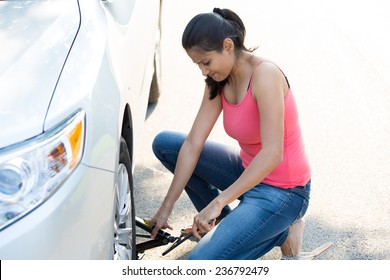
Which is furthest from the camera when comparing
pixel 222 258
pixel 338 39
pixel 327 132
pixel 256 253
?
pixel 338 39

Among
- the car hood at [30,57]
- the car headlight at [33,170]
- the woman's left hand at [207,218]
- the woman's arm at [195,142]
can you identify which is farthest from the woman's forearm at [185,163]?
the car headlight at [33,170]

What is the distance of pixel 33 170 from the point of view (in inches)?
98.8

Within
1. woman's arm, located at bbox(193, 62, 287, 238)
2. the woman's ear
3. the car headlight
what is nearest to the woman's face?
the woman's ear

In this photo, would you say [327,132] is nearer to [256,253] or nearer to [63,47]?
[256,253]

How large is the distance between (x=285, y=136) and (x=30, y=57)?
4.12 ft

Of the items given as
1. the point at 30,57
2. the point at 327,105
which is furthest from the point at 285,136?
the point at 327,105

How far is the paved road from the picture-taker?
14.3ft

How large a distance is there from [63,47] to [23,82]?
32 cm

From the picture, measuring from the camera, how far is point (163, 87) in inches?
263

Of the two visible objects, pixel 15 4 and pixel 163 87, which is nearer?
pixel 15 4

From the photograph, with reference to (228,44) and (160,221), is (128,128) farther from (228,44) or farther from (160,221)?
(228,44)

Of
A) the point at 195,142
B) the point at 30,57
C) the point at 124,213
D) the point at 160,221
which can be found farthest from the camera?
the point at 195,142

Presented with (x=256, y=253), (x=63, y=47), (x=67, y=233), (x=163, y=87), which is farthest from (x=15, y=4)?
(x=163, y=87)

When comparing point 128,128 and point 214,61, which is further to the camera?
point 128,128
